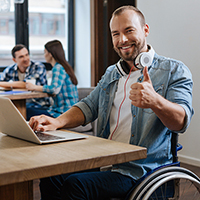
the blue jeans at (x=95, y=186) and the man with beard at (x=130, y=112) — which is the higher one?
the man with beard at (x=130, y=112)

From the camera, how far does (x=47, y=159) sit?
3.07ft

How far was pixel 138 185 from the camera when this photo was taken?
1.17m

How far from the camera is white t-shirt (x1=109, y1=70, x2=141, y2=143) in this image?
1.53m

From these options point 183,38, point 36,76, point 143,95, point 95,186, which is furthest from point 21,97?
point 143,95

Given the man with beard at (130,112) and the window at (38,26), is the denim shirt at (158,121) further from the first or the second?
the window at (38,26)

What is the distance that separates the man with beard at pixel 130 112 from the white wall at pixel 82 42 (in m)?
3.59

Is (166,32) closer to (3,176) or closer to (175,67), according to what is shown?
(175,67)

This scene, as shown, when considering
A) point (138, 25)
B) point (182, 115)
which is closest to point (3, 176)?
point (182, 115)

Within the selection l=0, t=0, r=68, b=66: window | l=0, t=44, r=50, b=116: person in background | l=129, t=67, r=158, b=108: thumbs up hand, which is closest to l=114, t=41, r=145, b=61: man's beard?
l=129, t=67, r=158, b=108: thumbs up hand

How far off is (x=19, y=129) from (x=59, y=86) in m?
2.16

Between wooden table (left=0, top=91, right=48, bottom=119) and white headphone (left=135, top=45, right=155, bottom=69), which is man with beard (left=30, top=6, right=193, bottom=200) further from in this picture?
wooden table (left=0, top=91, right=48, bottom=119)

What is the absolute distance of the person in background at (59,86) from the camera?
3325 mm

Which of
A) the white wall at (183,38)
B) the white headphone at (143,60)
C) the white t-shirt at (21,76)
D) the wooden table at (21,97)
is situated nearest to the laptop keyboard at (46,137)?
the white headphone at (143,60)

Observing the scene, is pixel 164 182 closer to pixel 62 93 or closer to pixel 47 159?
pixel 47 159
